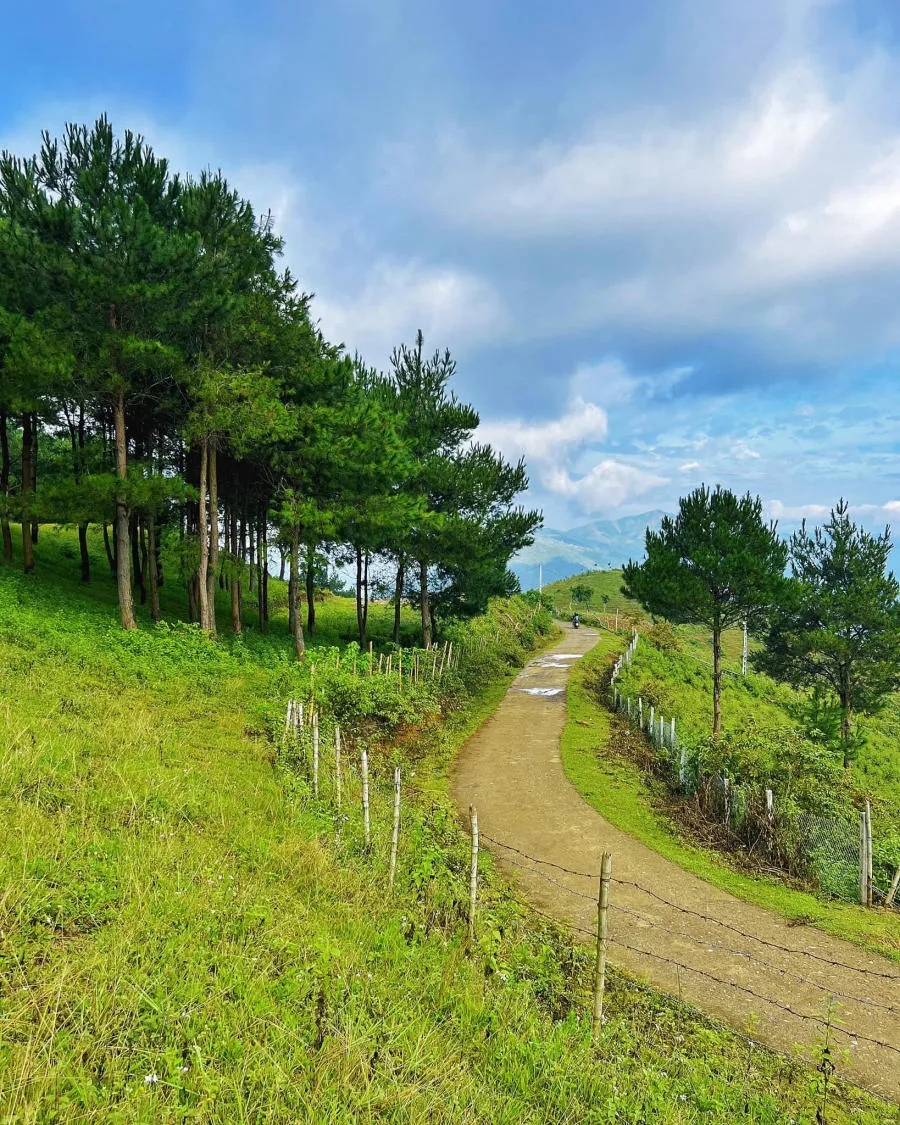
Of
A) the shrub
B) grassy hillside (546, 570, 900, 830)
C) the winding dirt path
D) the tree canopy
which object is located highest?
the tree canopy

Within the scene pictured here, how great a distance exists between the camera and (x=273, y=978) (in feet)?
15.8

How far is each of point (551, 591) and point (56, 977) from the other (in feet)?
308

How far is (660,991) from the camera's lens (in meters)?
7.14

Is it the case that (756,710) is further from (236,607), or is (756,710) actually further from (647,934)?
(647,934)

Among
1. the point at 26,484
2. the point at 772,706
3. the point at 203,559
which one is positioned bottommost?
the point at 772,706

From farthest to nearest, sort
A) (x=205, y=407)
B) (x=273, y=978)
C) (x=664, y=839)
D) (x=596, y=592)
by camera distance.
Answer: (x=596, y=592)
(x=205, y=407)
(x=664, y=839)
(x=273, y=978)

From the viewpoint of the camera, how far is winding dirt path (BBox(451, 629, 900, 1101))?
6750 millimetres

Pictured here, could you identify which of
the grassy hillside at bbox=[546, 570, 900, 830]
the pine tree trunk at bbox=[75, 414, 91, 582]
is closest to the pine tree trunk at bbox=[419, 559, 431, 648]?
the grassy hillside at bbox=[546, 570, 900, 830]

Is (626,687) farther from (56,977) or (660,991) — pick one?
(56,977)

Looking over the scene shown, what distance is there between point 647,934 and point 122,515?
1901 cm

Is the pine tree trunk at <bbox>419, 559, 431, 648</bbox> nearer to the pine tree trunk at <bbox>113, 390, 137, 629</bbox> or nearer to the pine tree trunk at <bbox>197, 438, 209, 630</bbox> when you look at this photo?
the pine tree trunk at <bbox>197, 438, 209, 630</bbox>

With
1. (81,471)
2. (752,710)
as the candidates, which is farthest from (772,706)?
(81,471)

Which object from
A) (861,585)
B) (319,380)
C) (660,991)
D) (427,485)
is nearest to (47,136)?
(319,380)

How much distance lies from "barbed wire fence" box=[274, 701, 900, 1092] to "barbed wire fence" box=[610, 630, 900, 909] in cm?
273
